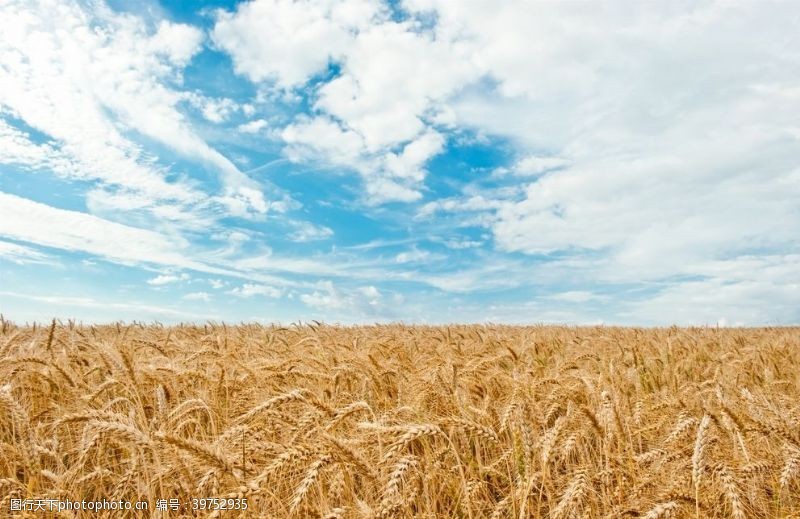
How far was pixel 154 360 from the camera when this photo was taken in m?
5.87

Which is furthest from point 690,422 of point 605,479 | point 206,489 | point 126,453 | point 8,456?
point 8,456

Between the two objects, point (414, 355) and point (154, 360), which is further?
point (414, 355)

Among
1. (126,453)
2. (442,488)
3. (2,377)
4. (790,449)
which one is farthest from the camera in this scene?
(2,377)

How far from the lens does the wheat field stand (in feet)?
7.64

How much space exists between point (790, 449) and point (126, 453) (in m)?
4.13

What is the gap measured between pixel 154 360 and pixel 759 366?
7.23 meters

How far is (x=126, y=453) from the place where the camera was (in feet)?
12.1

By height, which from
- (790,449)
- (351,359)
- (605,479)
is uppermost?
(351,359)

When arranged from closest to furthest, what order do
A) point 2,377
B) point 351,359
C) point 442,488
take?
point 442,488 → point 2,377 → point 351,359

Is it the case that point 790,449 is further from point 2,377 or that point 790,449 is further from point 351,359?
point 2,377

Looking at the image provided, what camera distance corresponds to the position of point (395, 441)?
→ 2.23 metres

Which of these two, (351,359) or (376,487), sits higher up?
(351,359)

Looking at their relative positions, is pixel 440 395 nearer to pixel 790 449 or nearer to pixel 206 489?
pixel 206 489

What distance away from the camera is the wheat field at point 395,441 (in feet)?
7.64
